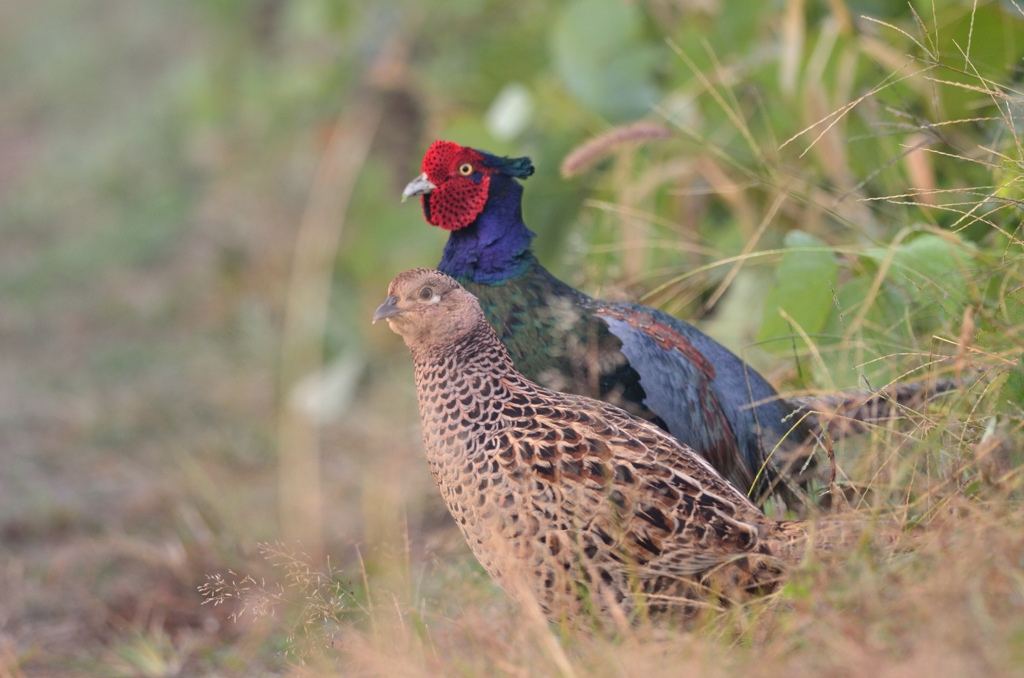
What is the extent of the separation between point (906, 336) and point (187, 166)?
19.9ft

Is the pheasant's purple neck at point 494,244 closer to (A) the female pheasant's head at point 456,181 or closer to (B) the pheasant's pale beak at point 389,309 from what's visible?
(A) the female pheasant's head at point 456,181

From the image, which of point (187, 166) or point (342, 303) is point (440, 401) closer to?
point (342, 303)

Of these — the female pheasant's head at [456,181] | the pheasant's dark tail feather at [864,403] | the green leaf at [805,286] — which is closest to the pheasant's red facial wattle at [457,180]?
the female pheasant's head at [456,181]

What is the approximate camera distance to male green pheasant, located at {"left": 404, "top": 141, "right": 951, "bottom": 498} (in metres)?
2.71

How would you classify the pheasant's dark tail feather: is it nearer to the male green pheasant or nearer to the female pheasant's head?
the male green pheasant

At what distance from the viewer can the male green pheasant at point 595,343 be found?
107 inches

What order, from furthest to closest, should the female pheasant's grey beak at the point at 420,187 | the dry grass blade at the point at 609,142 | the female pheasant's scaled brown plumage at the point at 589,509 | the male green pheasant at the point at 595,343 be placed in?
the dry grass blade at the point at 609,142 → the female pheasant's grey beak at the point at 420,187 → the male green pheasant at the point at 595,343 → the female pheasant's scaled brown plumage at the point at 589,509

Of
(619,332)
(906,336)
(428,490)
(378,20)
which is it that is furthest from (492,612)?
(378,20)

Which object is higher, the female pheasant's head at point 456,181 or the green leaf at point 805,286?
the female pheasant's head at point 456,181

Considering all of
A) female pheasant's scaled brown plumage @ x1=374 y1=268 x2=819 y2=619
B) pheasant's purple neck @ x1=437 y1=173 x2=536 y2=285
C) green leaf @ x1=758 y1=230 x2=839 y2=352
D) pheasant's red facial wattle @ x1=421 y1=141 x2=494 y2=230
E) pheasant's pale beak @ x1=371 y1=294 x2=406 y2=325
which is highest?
pheasant's red facial wattle @ x1=421 y1=141 x2=494 y2=230

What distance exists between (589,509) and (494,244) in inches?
37.3

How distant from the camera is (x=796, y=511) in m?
2.72

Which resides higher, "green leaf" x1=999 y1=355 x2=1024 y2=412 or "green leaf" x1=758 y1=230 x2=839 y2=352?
"green leaf" x1=758 y1=230 x2=839 y2=352

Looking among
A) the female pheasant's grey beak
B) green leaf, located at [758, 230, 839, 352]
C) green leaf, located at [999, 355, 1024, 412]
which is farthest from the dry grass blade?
green leaf, located at [999, 355, 1024, 412]
